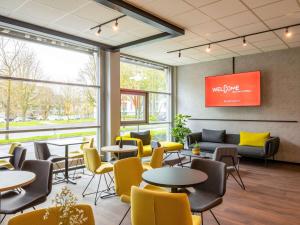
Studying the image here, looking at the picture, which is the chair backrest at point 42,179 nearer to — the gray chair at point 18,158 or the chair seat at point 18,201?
the chair seat at point 18,201

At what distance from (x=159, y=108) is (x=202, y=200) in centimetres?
621

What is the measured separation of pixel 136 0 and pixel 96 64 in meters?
2.99

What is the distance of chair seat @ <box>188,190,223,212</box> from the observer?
7.54ft

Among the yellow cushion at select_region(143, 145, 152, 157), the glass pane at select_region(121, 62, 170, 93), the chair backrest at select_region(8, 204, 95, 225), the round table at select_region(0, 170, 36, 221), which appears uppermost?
the glass pane at select_region(121, 62, 170, 93)

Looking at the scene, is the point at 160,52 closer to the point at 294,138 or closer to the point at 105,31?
the point at 105,31

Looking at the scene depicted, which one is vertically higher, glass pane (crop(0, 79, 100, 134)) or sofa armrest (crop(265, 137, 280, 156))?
glass pane (crop(0, 79, 100, 134))

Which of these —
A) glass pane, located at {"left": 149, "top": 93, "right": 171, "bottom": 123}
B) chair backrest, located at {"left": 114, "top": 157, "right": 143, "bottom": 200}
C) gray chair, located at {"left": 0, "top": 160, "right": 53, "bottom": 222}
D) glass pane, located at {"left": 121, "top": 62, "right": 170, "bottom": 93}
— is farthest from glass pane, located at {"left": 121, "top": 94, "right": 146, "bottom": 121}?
gray chair, located at {"left": 0, "top": 160, "right": 53, "bottom": 222}

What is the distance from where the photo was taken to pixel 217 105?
775 centimetres

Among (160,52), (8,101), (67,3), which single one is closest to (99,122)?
(8,101)

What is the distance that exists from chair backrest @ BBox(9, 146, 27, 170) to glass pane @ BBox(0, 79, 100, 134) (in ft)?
3.45

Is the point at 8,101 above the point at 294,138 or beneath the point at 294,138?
above

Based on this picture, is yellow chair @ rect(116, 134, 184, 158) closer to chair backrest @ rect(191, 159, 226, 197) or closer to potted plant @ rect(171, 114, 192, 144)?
potted plant @ rect(171, 114, 192, 144)

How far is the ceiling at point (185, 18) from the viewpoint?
396cm

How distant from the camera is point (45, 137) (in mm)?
5473
